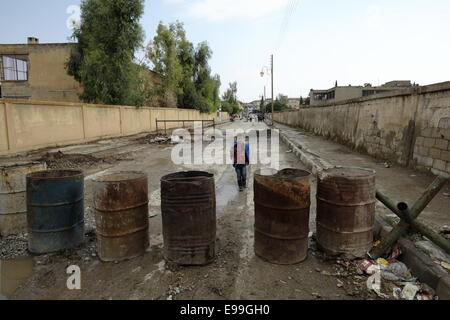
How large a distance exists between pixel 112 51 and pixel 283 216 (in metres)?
23.7

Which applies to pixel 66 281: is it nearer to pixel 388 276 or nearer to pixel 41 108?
pixel 388 276

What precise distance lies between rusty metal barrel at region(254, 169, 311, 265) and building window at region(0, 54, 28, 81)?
33.4 meters

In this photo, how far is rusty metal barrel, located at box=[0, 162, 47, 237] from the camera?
4031 millimetres

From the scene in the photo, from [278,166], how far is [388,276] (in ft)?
21.6

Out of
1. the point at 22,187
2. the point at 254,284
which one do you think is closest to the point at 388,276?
the point at 254,284

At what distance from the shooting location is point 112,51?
22.7 meters

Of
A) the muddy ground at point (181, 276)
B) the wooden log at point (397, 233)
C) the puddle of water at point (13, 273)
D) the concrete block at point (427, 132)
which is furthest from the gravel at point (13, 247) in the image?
the concrete block at point (427, 132)

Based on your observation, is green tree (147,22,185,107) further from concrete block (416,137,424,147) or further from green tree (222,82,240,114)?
green tree (222,82,240,114)

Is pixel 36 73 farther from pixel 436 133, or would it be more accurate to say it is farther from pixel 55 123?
pixel 436 133

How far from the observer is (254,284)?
2.96 m

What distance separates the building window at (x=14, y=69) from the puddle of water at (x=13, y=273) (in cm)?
3171

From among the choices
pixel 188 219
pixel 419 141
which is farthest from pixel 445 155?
pixel 188 219

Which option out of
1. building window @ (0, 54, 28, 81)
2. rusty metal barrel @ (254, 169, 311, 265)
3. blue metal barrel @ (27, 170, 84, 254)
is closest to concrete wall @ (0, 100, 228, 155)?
blue metal barrel @ (27, 170, 84, 254)

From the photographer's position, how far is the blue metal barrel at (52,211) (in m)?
3.57
